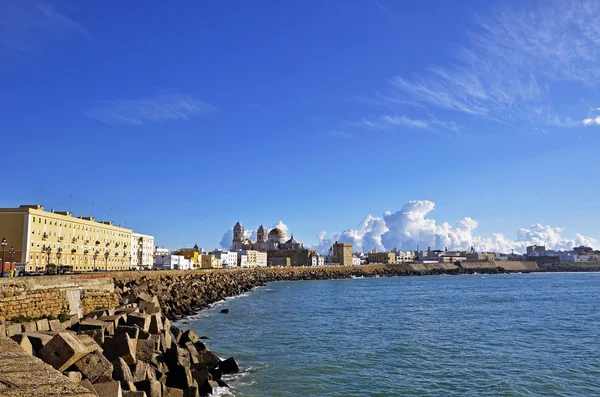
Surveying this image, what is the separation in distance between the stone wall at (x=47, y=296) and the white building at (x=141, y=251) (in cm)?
6574

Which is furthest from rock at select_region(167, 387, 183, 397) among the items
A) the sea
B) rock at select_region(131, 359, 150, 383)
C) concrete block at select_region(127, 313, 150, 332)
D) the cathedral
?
the cathedral

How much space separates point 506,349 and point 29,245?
1862 inches

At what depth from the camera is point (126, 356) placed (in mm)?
12852

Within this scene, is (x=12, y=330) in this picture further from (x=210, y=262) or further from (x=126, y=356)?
(x=210, y=262)

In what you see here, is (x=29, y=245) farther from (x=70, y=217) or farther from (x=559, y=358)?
(x=559, y=358)

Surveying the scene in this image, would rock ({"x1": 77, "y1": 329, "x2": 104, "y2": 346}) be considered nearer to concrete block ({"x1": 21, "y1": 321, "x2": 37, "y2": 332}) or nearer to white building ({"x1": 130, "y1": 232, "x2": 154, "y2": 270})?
Answer: concrete block ({"x1": 21, "y1": 321, "x2": 37, "y2": 332})

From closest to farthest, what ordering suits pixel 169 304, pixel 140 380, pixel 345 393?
pixel 140 380, pixel 345 393, pixel 169 304

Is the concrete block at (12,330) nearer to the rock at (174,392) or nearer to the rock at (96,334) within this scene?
the rock at (96,334)

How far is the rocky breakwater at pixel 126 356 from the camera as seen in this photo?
34.5 feet

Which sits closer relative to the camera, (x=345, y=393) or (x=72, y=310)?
(x=345, y=393)

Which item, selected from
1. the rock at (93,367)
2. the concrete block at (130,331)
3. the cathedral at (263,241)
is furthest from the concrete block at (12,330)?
the cathedral at (263,241)

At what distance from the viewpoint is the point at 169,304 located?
34875 mm

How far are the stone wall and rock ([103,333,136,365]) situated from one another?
5499 mm

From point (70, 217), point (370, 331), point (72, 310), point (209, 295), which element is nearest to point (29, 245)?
point (70, 217)
